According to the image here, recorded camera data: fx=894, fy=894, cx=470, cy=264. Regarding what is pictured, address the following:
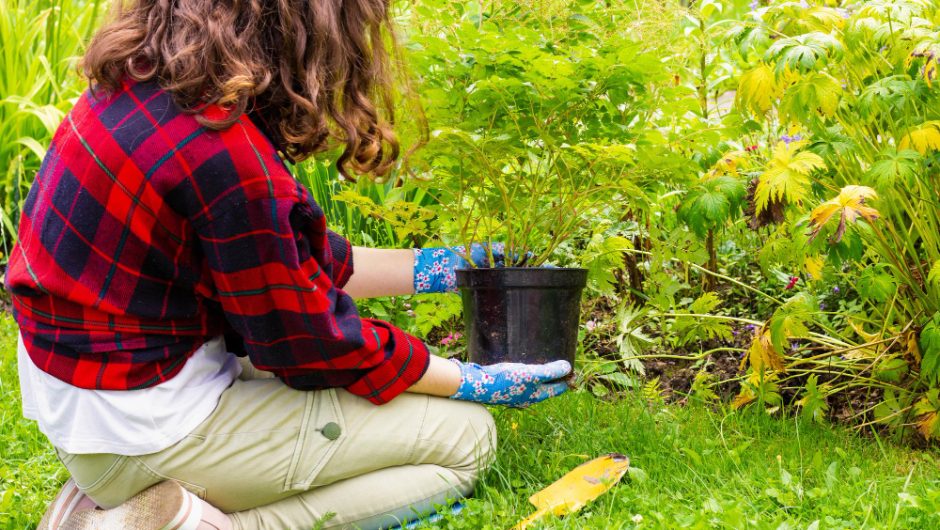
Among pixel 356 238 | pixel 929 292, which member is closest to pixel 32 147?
pixel 356 238

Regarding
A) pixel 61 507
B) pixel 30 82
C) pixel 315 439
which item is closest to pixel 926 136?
pixel 315 439

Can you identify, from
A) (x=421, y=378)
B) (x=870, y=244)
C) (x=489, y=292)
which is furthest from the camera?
(x=870, y=244)

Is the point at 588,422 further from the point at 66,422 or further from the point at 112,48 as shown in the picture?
the point at 112,48

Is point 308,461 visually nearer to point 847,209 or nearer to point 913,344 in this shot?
point 847,209

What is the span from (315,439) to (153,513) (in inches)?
13.0

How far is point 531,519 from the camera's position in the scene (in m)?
1.78

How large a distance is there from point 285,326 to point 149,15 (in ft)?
2.01

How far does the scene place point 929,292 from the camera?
7.18 feet

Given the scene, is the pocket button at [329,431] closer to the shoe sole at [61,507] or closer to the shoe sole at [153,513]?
the shoe sole at [153,513]

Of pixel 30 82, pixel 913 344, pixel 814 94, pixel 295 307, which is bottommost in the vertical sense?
pixel 913 344

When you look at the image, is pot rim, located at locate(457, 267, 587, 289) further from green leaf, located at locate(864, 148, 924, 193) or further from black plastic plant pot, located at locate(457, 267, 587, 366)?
green leaf, located at locate(864, 148, 924, 193)

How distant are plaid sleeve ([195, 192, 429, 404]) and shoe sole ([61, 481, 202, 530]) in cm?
28

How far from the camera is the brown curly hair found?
5.12ft

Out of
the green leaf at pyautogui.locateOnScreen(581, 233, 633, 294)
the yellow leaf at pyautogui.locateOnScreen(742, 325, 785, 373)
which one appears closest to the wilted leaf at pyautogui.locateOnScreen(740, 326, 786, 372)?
the yellow leaf at pyautogui.locateOnScreen(742, 325, 785, 373)
